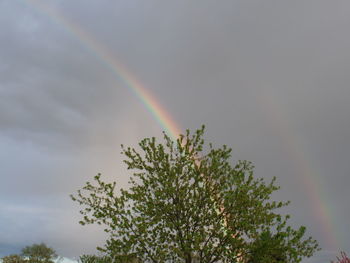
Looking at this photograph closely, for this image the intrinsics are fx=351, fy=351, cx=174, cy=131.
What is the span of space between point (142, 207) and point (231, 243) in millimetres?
5045

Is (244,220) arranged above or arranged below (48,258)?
below

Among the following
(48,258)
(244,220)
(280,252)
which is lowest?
(280,252)

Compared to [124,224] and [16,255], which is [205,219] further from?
[16,255]

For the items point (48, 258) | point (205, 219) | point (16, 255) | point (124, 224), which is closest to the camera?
point (124, 224)

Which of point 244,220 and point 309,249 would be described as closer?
point 244,220

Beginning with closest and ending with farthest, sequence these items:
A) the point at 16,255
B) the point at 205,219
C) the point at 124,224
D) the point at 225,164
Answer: the point at 124,224 < the point at 205,219 < the point at 225,164 < the point at 16,255

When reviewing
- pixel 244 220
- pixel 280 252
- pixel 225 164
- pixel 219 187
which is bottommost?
pixel 280 252

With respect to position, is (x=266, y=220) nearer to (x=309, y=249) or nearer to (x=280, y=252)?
(x=280, y=252)

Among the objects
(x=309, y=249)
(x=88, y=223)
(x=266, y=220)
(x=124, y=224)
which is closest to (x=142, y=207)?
(x=124, y=224)

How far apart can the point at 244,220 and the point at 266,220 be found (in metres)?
1.43

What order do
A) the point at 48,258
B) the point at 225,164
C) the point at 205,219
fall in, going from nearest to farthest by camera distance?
1. the point at 205,219
2. the point at 225,164
3. the point at 48,258

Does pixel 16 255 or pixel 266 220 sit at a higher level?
pixel 16 255

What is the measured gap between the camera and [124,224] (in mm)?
18031

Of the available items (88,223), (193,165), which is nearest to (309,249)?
(193,165)
